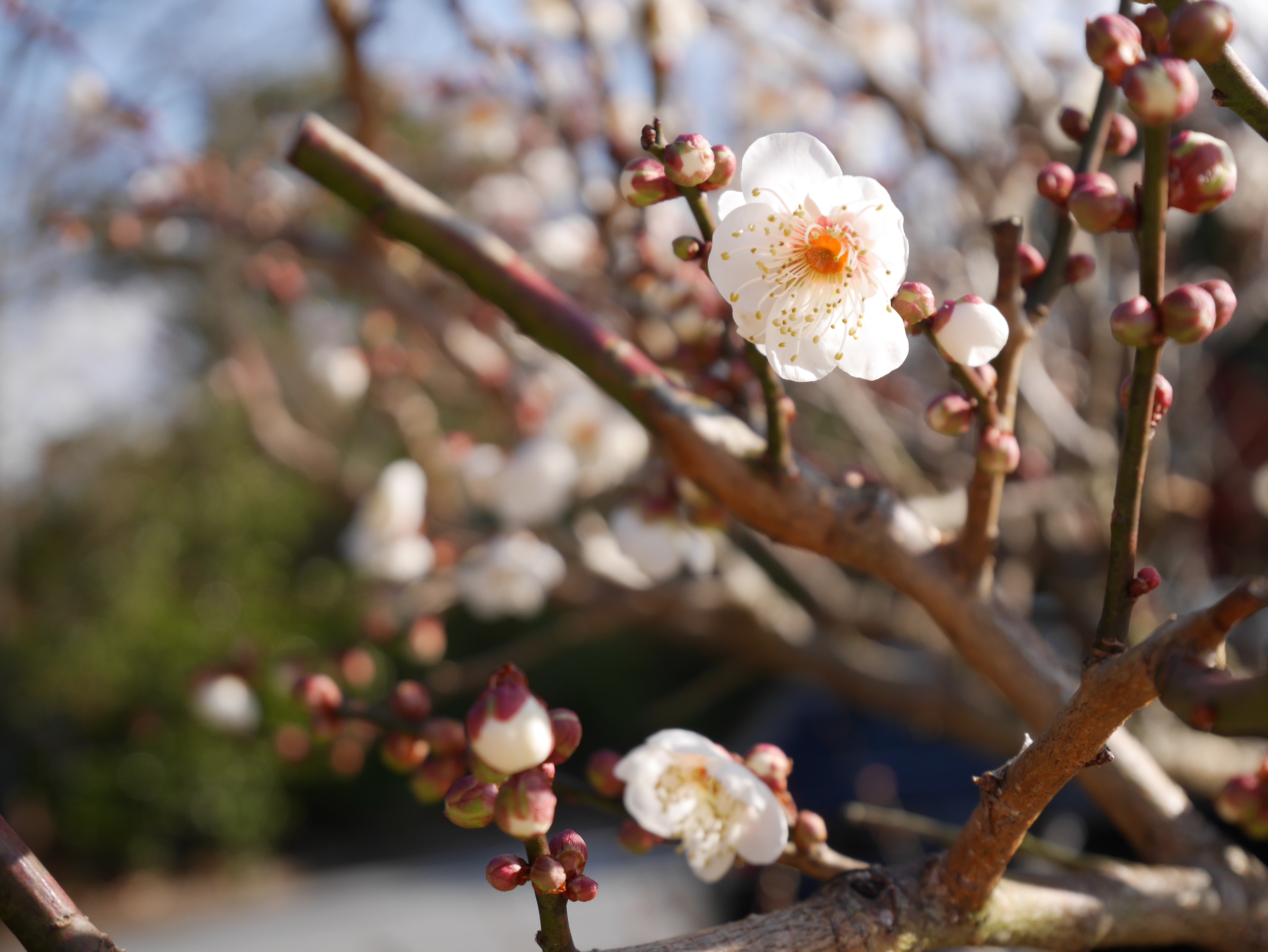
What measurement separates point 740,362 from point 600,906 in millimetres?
4934

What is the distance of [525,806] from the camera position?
0.55 m

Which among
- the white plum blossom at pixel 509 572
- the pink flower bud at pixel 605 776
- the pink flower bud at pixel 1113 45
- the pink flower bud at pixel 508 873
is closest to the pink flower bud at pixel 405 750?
the pink flower bud at pixel 605 776

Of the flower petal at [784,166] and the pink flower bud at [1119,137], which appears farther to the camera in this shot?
the pink flower bud at [1119,137]

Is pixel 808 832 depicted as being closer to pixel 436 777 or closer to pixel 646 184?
pixel 436 777

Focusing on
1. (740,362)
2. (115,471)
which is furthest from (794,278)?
(115,471)

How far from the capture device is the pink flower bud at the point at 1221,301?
552 mm

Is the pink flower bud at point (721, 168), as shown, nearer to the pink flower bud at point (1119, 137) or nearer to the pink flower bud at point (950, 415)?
the pink flower bud at point (950, 415)

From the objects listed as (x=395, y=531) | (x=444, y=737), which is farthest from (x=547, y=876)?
(x=395, y=531)

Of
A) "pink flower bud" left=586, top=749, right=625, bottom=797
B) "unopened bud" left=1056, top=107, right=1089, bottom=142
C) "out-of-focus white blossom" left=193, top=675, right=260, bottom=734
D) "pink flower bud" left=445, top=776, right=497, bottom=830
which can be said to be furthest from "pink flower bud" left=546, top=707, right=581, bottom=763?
"out-of-focus white blossom" left=193, top=675, right=260, bottom=734

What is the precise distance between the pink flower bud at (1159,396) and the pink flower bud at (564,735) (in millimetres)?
428

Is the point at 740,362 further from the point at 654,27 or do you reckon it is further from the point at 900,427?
the point at 900,427

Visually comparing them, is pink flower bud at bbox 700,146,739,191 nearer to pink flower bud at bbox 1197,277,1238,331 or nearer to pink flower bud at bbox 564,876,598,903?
pink flower bud at bbox 1197,277,1238,331

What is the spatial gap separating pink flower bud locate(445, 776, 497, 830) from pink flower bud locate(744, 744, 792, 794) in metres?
0.25

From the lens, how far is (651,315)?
1.52m
